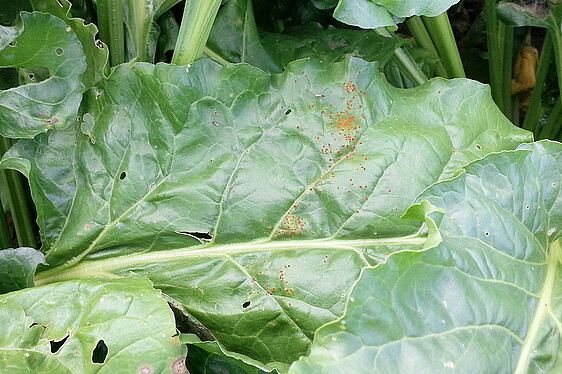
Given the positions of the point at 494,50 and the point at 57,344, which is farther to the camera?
the point at 494,50

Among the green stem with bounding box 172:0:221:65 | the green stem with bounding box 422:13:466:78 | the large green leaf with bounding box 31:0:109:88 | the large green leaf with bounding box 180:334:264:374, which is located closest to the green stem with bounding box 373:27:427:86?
the green stem with bounding box 422:13:466:78

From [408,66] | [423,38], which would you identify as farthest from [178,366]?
[423,38]

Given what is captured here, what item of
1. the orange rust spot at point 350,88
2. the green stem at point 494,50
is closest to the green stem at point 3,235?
the orange rust spot at point 350,88

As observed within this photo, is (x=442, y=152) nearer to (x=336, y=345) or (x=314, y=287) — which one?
(x=314, y=287)

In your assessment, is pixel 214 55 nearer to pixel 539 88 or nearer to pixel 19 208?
pixel 19 208

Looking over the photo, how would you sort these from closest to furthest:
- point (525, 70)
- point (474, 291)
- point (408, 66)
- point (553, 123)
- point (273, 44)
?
point (474, 291)
point (273, 44)
point (408, 66)
point (553, 123)
point (525, 70)

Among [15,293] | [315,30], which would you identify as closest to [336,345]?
[15,293]
